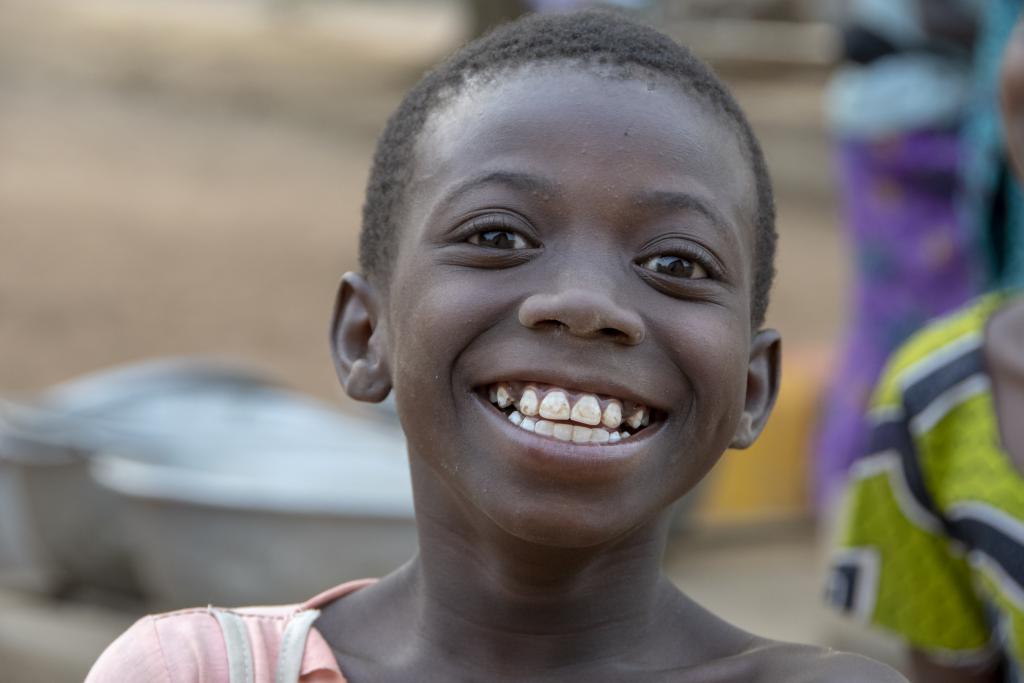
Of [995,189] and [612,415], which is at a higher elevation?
[995,189]

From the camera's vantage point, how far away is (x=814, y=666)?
4.94 ft

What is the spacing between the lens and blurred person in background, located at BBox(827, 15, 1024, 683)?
7.23 feet

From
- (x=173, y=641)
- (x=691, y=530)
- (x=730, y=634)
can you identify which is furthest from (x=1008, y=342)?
(x=691, y=530)

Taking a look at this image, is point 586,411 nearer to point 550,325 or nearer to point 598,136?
point 550,325

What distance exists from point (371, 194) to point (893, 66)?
9.72ft

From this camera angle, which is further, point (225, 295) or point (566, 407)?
point (225, 295)

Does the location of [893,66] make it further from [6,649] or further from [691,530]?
[6,649]

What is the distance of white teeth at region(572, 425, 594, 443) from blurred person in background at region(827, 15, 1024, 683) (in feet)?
2.93

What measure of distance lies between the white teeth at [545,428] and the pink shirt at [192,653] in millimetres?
349

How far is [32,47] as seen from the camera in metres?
16.8

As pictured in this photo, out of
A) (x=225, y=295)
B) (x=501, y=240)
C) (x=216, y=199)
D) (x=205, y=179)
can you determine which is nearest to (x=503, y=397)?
(x=501, y=240)

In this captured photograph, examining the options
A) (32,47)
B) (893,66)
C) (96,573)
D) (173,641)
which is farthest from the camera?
(32,47)

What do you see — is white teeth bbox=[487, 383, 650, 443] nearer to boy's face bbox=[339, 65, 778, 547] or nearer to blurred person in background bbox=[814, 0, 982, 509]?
boy's face bbox=[339, 65, 778, 547]

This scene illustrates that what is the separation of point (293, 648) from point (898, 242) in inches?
128
